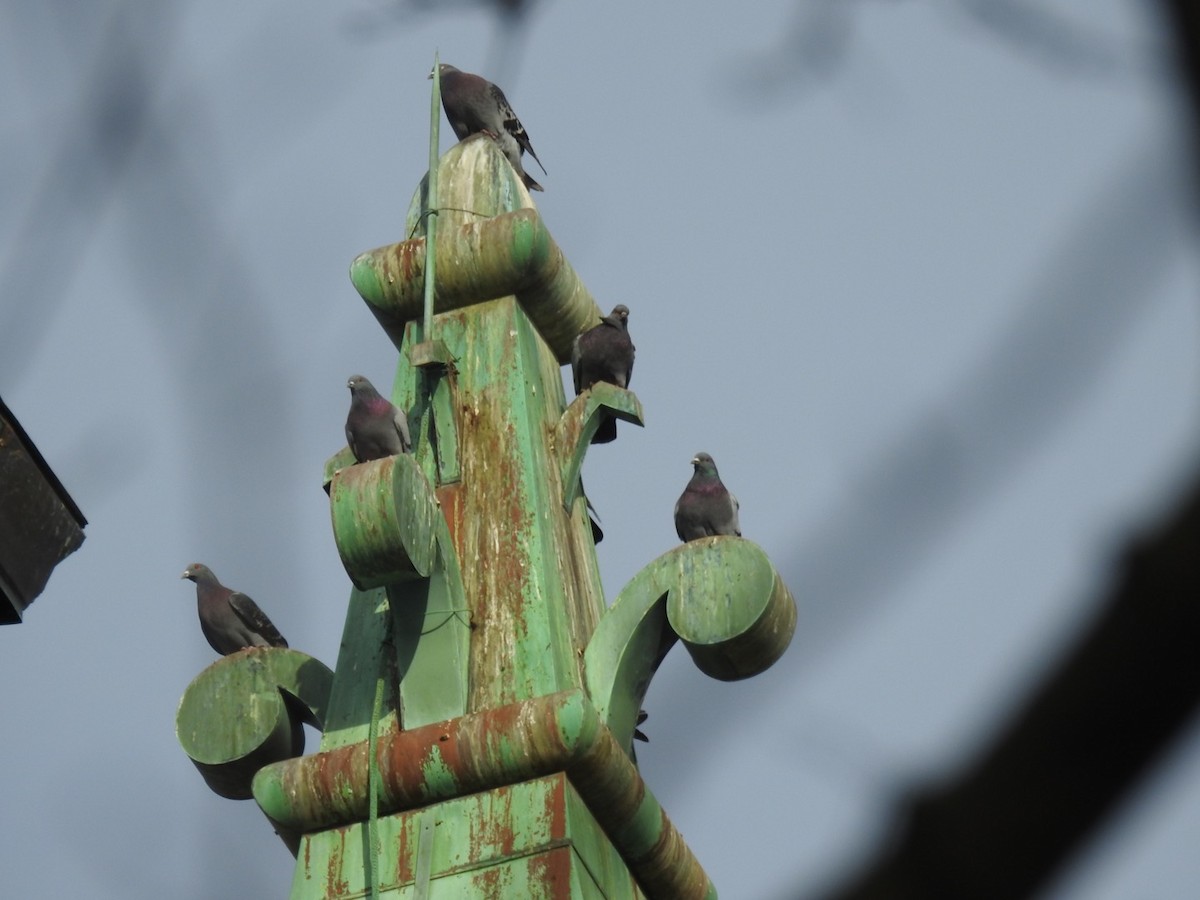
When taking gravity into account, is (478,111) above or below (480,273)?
above

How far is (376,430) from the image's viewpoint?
5.80 metres

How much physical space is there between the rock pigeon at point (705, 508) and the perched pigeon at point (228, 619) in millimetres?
1539

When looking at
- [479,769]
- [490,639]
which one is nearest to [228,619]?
[490,639]

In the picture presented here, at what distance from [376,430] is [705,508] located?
1362 millimetres

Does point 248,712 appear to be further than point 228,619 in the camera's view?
No

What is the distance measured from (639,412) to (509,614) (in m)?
1.00

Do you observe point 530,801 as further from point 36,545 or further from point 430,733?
point 36,545

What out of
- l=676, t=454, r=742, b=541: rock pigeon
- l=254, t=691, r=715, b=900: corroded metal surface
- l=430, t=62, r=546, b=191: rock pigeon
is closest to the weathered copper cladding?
l=254, t=691, r=715, b=900: corroded metal surface

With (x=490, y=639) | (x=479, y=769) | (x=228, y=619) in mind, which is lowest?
(x=479, y=769)

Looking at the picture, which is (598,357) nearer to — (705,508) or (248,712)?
(705,508)

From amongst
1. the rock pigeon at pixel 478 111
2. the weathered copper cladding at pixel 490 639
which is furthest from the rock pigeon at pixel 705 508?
the rock pigeon at pixel 478 111

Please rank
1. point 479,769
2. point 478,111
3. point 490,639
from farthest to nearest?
point 478,111, point 490,639, point 479,769

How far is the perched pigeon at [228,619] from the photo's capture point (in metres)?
6.71

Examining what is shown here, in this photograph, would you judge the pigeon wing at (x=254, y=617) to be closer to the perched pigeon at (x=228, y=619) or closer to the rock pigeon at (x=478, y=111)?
the perched pigeon at (x=228, y=619)
